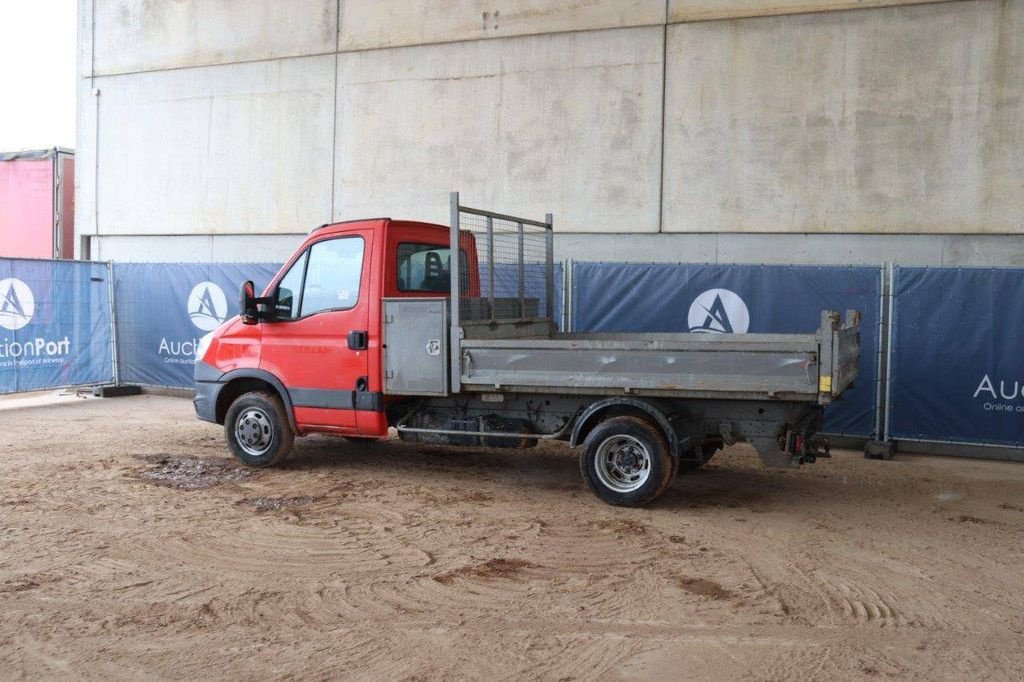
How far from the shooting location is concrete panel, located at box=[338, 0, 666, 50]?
510 inches

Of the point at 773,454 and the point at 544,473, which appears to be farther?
the point at 544,473

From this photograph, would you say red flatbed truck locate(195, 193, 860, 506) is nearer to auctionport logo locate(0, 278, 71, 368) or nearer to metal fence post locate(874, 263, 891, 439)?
metal fence post locate(874, 263, 891, 439)

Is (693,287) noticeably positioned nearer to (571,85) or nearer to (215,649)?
(571,85)

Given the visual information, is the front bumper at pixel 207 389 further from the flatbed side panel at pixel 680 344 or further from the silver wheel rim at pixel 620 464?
the silver wheel rim at pixel 620 464

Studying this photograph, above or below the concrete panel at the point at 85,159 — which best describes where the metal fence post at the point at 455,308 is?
below

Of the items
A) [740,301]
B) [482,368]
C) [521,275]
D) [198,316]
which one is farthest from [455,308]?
[198,316]

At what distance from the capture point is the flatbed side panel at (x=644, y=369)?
722 centimetres

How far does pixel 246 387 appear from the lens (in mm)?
9539

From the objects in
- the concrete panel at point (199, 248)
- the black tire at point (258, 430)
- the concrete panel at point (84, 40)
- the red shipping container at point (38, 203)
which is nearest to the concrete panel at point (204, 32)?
the concrete panel at point (84, 40)

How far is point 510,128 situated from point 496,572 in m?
8.76

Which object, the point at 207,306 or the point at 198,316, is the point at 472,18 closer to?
the point at 207,306

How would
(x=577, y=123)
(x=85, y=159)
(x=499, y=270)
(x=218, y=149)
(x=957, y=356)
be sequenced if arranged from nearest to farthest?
1. (x=499, y=270)
2. (x=957, y=356)
3. (x=577, y=123)
4. (x=218, y=149)
5. (x=85, y=159)

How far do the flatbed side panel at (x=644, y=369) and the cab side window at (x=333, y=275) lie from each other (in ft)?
4.51

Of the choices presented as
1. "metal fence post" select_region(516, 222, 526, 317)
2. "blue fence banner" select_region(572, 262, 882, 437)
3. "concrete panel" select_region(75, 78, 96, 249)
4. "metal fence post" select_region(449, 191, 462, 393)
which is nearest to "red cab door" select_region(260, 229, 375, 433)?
"metal fence post" select_region(449, 191, 462, 393)
